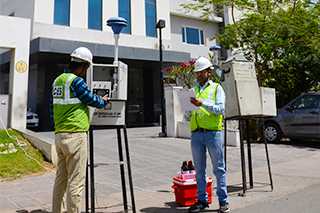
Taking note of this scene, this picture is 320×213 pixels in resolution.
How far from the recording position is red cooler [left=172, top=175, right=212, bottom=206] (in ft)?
17.6

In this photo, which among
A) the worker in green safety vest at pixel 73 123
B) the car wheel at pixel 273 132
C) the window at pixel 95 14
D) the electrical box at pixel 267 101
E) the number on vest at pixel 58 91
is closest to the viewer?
the worker in green safety vest at pixel 73 123

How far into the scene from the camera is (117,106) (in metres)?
5.11

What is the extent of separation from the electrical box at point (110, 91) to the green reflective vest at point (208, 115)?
1.06 m

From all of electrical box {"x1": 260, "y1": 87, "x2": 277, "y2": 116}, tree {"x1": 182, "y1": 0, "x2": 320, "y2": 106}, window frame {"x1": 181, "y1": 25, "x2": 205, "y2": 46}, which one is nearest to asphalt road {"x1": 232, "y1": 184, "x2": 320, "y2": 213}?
electrical box {"x1": 260, "y1": 87, "x2": 277, "y2": 116}

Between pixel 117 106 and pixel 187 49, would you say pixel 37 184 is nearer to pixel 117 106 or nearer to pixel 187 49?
pixel 117 106

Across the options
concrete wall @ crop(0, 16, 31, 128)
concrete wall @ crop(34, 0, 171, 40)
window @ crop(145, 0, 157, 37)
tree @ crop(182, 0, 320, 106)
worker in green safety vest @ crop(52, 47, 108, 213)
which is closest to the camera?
worker in green safety vest @ crop(52, 47, 108, 213)

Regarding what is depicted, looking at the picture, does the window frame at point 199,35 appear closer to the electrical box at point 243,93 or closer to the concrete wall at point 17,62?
the concrete wall at point 17,62

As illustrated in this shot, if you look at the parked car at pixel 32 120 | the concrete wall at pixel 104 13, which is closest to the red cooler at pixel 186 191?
the parked car at pixel 32 120

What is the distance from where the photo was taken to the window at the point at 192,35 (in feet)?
83.4

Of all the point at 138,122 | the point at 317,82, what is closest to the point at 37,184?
the point at 317,82

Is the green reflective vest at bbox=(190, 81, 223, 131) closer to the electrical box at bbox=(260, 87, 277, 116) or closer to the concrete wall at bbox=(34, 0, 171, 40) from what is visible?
the electrical box at bbox=(260, 87, 277, 116)

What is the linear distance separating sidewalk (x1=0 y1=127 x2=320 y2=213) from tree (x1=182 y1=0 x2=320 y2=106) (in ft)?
14.2

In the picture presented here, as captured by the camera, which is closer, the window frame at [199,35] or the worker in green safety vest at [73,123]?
the worker in green safety vest at [73,123]

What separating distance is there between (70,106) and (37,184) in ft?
12.3
